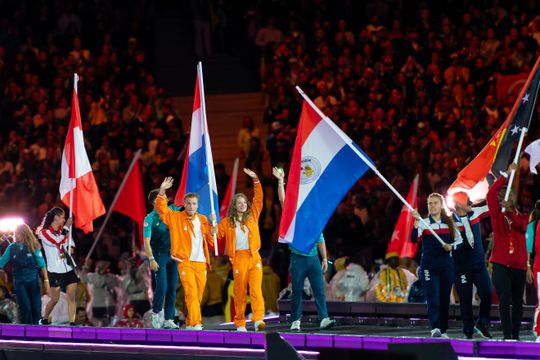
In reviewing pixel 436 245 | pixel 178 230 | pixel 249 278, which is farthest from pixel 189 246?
pixel 436 245

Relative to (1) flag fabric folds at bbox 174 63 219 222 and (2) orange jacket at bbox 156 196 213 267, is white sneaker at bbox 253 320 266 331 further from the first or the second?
(1) flag fabric folds at bbox 174 63 219 222

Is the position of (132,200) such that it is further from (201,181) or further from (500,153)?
(500,153)

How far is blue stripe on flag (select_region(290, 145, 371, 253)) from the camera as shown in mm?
13945

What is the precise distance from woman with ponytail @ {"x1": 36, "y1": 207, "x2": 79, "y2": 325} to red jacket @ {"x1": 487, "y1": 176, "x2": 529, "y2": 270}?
6.04 meters

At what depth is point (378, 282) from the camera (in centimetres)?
1828

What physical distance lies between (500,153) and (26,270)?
20.6 feet

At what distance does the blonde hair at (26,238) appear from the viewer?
16109 mm

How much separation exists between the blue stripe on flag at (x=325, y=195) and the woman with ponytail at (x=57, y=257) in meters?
3.80

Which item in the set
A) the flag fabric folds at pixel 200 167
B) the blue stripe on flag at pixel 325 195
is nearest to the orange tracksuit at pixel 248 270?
the blue stripe on flag at pixel 325 195

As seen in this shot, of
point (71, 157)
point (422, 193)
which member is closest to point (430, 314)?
point (71, 157)

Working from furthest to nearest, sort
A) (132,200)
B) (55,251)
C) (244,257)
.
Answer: (132,200)
(55,251)
(244,257)

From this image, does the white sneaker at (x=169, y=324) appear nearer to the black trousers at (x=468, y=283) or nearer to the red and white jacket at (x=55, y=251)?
→ the red and white jacket at (x=55, y=251)

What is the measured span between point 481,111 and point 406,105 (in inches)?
59.9

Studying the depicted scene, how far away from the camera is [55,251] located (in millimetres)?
16406
